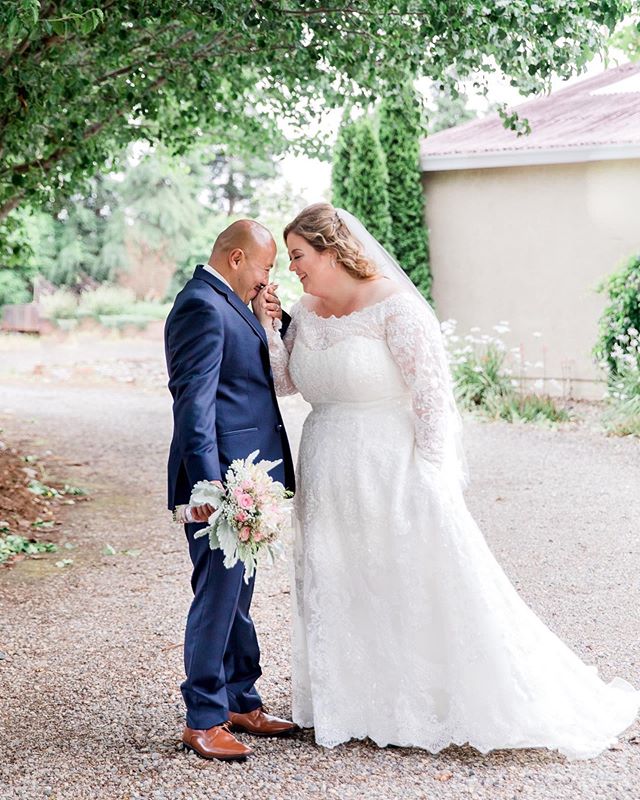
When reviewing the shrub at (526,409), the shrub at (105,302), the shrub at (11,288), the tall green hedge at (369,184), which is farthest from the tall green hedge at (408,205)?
the shrub at (11,288)

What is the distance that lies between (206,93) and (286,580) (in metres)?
4.06

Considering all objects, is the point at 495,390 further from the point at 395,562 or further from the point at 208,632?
the point at 208,632

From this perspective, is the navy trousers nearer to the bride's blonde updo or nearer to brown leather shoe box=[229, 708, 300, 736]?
brown leather shoe box=[229, 708, 300, 736]

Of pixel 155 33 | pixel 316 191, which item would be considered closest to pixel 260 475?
pixel 155 33

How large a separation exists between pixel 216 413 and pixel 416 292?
0.94 m

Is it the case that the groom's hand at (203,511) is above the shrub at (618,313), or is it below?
above

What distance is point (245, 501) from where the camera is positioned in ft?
11.8

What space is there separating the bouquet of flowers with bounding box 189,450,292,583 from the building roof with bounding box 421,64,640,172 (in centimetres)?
1018

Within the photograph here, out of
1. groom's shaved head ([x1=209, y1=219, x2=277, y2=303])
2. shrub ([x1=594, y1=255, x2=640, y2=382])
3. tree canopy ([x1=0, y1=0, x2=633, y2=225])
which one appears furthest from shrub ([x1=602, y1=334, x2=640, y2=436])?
groom's shaved head ([x1=209, y1=219, x2=277, y2=303])

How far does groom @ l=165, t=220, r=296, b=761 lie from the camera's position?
12.0ft

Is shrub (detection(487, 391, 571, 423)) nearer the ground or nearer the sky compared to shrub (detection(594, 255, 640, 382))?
nearer the ground

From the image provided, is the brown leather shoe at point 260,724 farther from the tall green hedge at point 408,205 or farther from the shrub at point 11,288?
the shrub at point 11,288

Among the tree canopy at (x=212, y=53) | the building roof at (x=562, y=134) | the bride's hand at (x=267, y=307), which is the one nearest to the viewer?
the bride's hand at (x=267, y=307)

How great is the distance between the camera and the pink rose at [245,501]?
359cm
